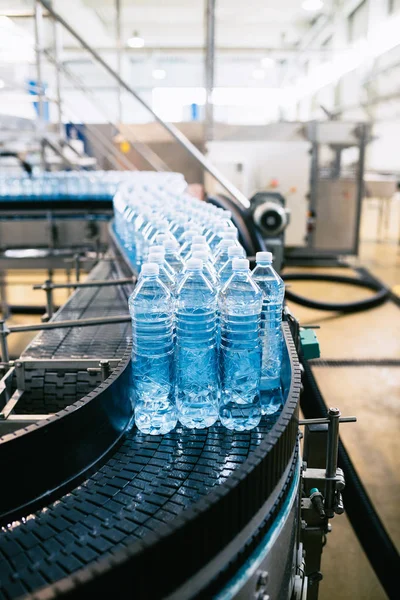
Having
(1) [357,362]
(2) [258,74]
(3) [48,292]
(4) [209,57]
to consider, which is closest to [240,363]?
(3) [48,292]

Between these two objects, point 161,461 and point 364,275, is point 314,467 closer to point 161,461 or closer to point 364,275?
point 161,461

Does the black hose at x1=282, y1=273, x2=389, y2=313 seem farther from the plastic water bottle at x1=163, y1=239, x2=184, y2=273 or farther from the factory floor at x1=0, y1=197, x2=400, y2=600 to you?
the plastic water bottle at x1=163, y1=239, x2=184, y2=273

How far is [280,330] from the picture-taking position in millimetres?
1354

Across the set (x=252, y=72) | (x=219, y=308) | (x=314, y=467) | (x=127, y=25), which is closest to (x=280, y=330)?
(x=219, y=308)

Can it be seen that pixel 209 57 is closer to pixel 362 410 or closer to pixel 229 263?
pixel 362 410

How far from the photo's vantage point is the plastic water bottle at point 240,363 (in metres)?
1.18

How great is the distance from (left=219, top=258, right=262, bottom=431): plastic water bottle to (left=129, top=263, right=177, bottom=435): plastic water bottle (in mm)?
131

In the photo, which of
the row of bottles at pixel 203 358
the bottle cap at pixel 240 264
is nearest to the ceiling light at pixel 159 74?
the row of bottles at pixel 203 358

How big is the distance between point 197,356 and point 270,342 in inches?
9.3

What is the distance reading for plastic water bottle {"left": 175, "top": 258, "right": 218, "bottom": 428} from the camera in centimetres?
118

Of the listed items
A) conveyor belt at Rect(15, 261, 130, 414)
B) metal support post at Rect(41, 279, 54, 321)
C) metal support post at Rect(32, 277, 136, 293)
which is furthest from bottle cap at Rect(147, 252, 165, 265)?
metal support post at Rect(41, 279, 54, 321)

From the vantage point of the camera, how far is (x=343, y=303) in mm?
5133

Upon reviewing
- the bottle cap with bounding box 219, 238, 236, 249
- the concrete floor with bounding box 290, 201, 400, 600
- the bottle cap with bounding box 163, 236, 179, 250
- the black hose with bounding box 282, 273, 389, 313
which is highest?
the bottle cap with bounding box 219, 238, 236, 249

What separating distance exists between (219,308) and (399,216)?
41.1 feet
